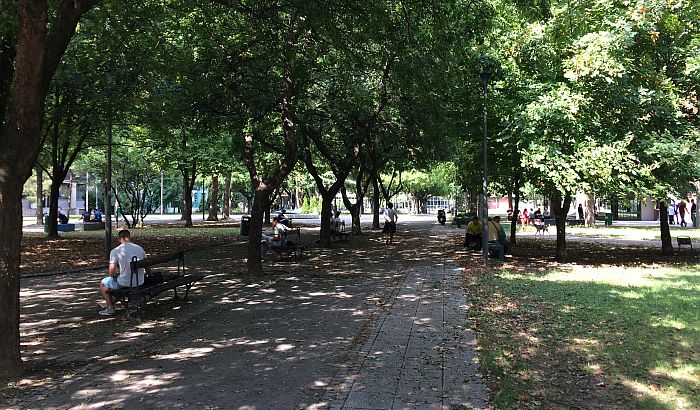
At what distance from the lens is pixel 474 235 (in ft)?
58.0

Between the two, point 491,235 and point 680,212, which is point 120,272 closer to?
point 491,235

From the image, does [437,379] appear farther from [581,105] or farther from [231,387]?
[581,105]

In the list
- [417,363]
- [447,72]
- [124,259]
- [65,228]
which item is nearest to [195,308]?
[124,259]

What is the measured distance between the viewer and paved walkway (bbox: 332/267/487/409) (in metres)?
4.18

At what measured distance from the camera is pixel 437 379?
15.3 ft

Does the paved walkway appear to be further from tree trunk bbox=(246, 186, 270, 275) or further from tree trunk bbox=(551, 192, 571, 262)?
tree trunk bbox=(551, 192, 571, 262)

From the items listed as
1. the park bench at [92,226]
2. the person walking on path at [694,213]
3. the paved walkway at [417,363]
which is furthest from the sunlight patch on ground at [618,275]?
the park bench at [92,226]

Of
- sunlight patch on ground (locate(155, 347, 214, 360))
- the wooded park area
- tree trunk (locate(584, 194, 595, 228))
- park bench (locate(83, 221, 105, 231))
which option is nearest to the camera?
sunlight patch on ground (locate(155, 347, 214, 360))

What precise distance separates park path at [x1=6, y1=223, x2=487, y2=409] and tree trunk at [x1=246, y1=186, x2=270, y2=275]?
0.83m

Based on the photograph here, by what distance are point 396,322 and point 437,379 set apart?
2.30 metres

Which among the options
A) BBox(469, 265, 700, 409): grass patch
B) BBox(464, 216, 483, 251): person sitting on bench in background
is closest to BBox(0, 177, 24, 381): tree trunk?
BBox(469, 265, 700, 409): grass patch

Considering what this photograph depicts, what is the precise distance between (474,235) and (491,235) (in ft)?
6.98

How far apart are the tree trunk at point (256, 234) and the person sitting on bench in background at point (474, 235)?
8730mm

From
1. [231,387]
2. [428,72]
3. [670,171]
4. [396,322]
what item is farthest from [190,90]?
[670,171]
